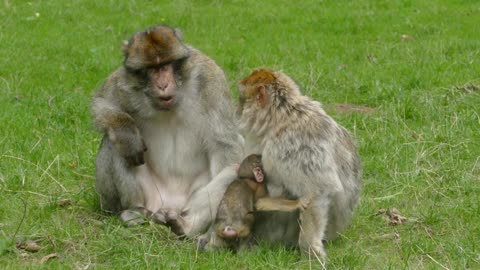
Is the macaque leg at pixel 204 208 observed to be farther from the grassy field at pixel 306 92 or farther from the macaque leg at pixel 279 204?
the macaque leg at pixel 279 204

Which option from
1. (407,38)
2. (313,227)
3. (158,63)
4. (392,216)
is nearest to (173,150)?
(158,63)

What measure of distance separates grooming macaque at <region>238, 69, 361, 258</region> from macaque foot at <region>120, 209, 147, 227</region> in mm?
859

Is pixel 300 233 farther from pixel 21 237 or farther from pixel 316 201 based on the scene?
pixel 21 237

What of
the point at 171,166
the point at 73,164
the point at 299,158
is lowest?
the point at 73,164

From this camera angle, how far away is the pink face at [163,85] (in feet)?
18.6

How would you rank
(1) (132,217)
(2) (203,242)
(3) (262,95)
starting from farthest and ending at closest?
A: (1) (132,217)
(2) (203,242)
(3) (262,95)

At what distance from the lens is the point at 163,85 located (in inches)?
223

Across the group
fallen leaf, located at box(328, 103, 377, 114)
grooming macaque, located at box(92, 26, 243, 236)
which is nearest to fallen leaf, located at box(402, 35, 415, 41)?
fallen leaf, located at box(328, 103, 377, 114)

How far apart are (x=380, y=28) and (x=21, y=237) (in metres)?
7.97

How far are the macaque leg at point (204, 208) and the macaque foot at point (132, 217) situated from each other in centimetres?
20

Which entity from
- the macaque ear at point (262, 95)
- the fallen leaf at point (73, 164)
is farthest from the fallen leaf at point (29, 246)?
the fallen leaf at point (73, 164)

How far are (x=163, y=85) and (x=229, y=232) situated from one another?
1.05m

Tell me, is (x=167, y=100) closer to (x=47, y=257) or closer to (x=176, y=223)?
(x=176, y=223)

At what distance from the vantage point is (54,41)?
11.7 meters
